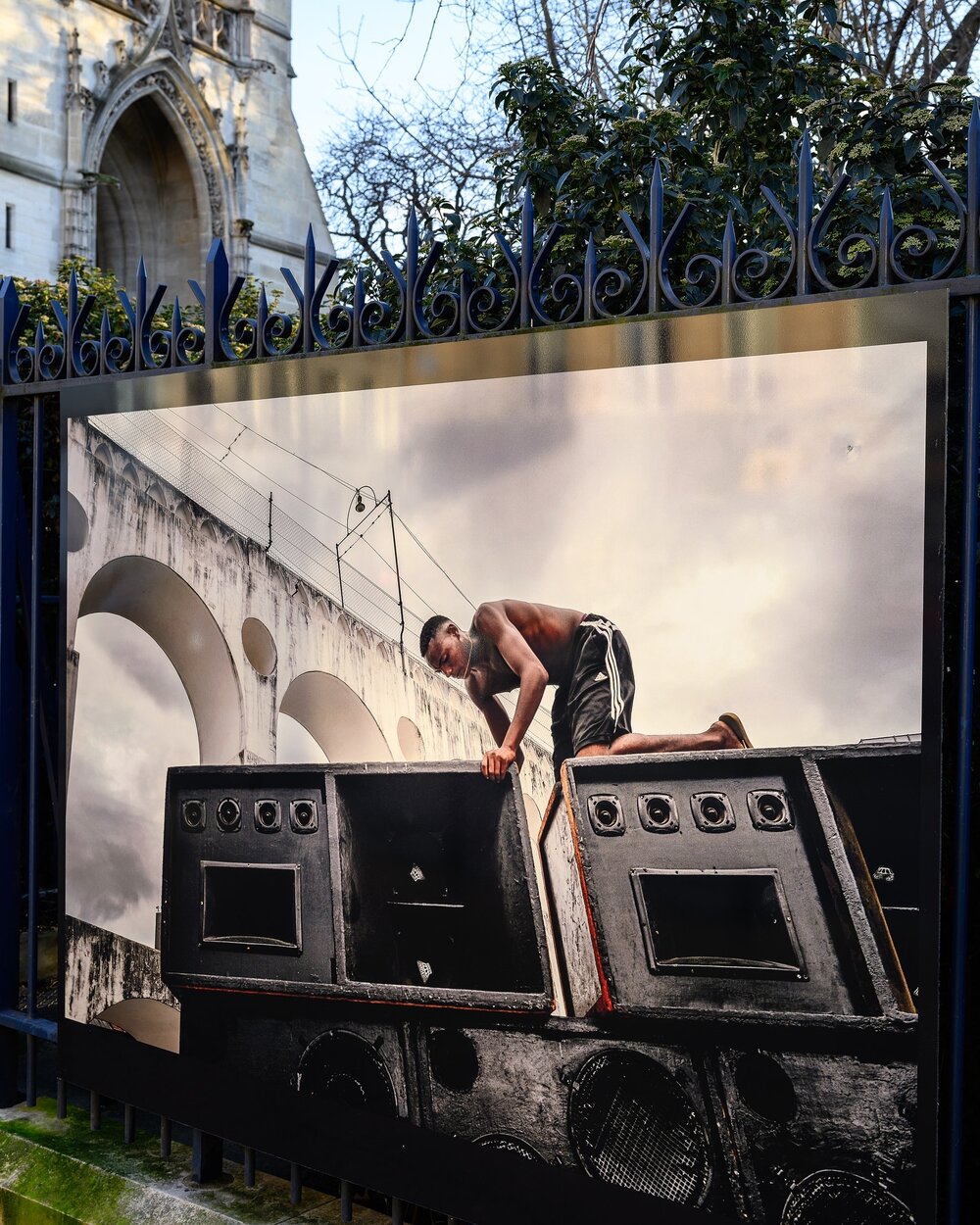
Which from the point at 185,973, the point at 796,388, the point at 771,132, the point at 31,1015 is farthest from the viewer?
the point at 771,132

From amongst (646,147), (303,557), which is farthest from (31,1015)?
(646,147)

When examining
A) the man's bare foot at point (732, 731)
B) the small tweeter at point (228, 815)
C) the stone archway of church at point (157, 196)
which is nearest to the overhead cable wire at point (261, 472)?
the small tweeter at point (228, 815)

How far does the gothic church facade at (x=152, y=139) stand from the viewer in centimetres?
1909

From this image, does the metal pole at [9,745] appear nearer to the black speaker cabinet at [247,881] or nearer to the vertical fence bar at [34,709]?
the vertical fence bar at [34,709]

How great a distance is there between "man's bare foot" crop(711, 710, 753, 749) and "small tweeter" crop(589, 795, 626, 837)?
0.30 metres

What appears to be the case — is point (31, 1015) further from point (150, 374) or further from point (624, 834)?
point (624, 834)

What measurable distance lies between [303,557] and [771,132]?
3.03 meters

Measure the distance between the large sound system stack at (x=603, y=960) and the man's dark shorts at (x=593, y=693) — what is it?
0.07 metres

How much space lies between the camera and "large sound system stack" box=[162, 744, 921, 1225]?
247 cm

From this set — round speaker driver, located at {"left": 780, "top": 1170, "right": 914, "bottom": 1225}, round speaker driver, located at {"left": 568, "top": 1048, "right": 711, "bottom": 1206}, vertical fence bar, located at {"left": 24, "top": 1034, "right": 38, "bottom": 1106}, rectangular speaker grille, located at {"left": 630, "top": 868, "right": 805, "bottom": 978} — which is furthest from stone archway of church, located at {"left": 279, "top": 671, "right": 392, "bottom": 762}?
vertical fence bar, located at {"left": 24, "top": 1034, "right": 38, "bottom": 1106}

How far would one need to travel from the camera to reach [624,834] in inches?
110

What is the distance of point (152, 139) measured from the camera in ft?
76.2

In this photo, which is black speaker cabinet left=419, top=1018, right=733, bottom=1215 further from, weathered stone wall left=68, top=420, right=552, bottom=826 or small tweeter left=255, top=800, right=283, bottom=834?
small tweeter left=255, top=800, right=283, bottom=834

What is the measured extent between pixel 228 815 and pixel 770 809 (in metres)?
1.63
